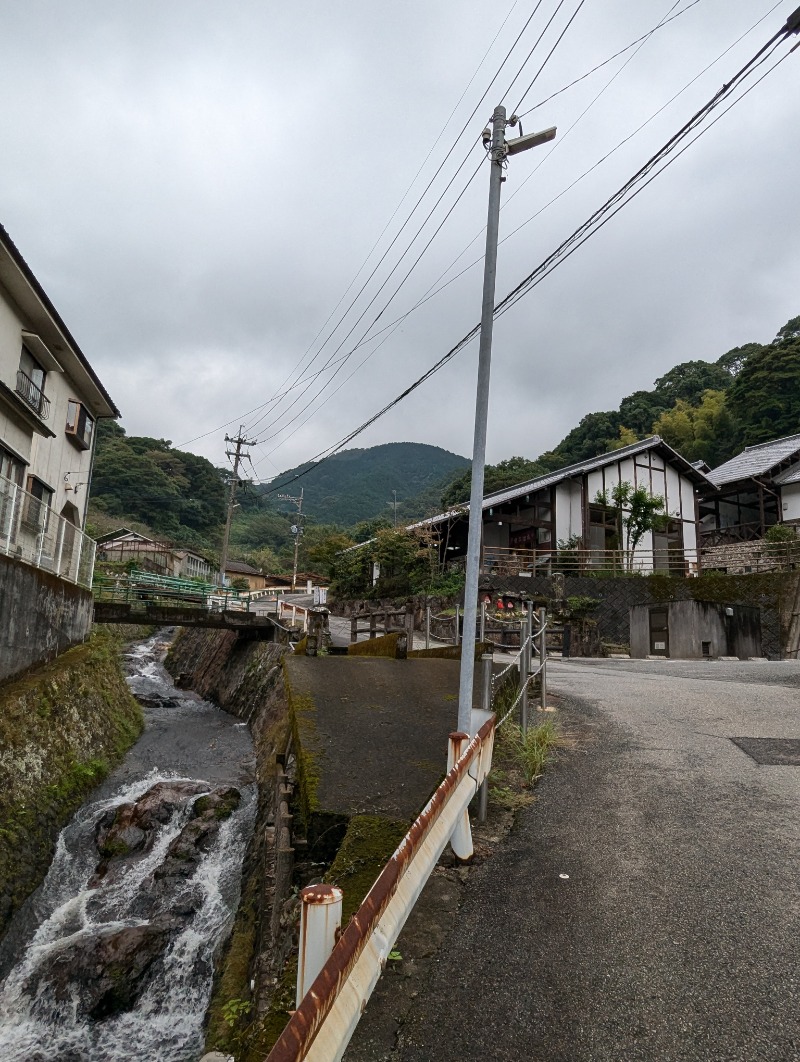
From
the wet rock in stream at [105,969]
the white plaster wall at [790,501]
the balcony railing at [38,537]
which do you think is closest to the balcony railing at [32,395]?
the balcony railing at [38,537]

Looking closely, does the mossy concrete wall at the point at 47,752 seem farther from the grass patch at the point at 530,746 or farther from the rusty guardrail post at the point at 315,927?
the rusty guardrail post at the point at 315,927

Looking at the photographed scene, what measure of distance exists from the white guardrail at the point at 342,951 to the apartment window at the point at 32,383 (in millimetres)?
16036

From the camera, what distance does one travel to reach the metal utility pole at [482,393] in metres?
5.12

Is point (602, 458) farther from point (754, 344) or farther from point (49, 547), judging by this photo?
point (754, 344)

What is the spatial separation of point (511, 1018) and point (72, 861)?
7613 millimetres

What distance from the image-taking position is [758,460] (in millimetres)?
31891

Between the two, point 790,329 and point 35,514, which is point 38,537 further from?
point 790,329

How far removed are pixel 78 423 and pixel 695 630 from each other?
19.8m

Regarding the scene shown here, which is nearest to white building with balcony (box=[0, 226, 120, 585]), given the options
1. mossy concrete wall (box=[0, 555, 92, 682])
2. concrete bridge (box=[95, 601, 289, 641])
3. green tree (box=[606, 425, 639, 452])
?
mossy concrete wall (box=[0, 555, 92, 682])

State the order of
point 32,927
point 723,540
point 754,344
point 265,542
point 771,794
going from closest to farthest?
point 771,794, point 32,927, point 723,540, point 754,344, point 265,542

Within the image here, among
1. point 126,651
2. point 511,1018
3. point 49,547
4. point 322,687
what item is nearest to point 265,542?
point 126,651

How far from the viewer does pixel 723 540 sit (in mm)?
32312

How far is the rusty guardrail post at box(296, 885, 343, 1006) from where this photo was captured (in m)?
1.96

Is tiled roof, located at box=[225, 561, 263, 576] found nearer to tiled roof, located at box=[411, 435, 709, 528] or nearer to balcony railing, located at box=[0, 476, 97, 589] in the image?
tiled roof, located at box=[411, 435, 709, 528]
